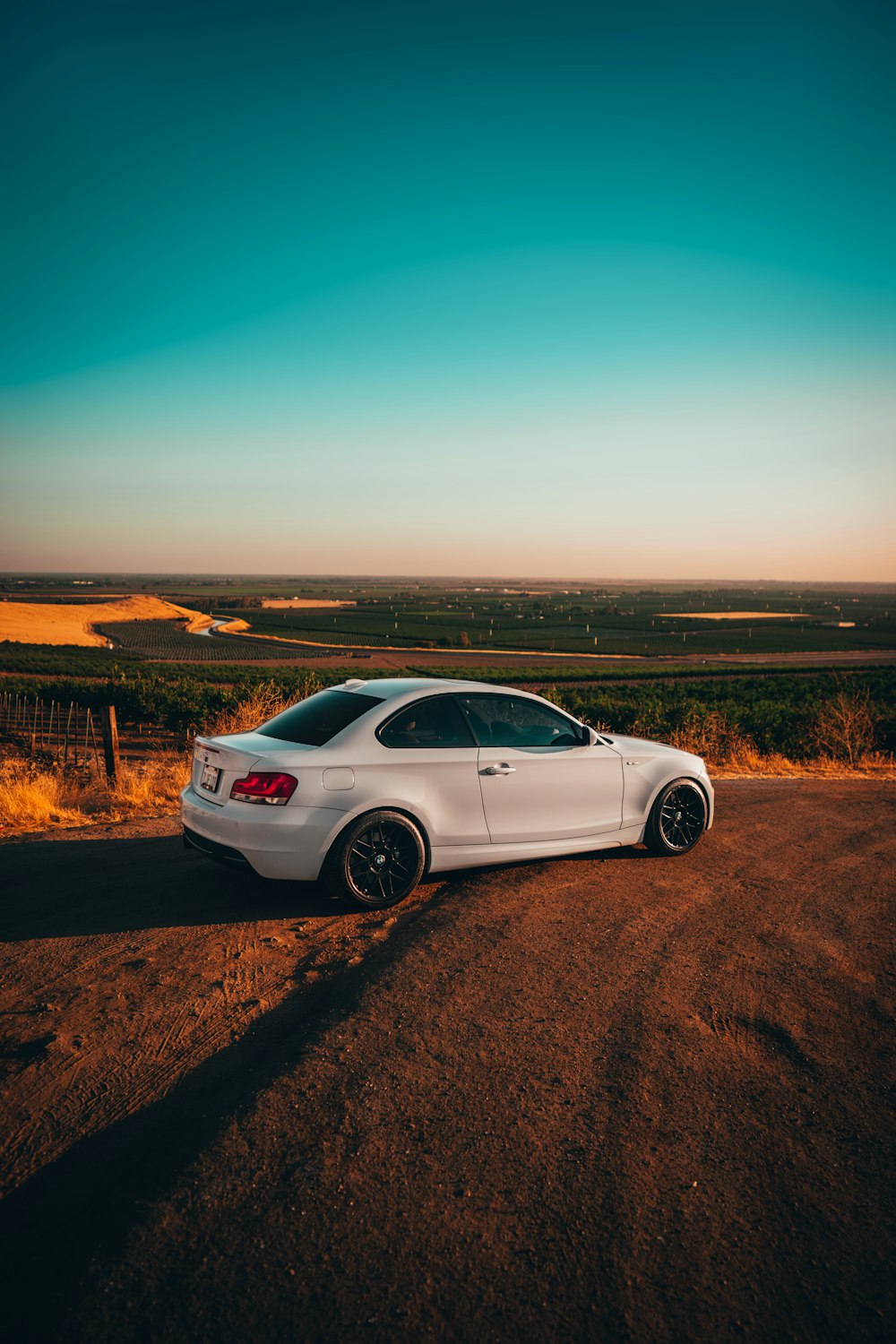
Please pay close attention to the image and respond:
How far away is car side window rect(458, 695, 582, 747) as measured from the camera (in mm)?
5965

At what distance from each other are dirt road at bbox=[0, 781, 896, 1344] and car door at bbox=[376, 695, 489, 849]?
1.80ft

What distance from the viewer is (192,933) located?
491 centimetres

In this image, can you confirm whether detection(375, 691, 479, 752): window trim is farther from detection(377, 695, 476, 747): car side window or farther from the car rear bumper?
the car rear bumper

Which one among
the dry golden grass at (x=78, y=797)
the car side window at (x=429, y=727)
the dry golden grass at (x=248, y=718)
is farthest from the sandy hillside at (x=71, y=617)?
the car side window at (x=429, y=727)

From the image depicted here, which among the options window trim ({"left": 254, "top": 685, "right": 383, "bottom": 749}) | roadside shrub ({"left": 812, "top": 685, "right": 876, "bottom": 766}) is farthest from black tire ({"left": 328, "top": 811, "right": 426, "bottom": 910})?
roadside shrub ({"left": 812, "top": 685, "right": 876, "bottom": 766})

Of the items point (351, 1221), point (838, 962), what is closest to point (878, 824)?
point (838, 962)

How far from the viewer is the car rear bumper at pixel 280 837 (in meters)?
5.02

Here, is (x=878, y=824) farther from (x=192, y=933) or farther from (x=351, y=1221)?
(x=351, y=1221)

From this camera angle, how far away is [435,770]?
552 centimetres

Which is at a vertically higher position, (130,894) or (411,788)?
(411,788)

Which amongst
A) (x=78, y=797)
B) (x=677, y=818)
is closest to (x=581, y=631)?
(x=78, y=797)

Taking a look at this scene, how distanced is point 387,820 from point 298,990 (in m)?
1.37

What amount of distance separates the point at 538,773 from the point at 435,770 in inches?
33.9

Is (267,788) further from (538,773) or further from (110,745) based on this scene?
(110,745)
